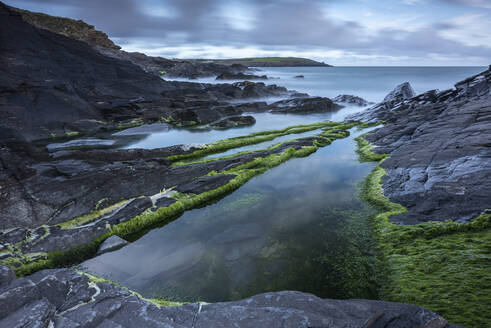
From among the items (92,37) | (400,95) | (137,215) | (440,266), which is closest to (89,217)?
(137,215)

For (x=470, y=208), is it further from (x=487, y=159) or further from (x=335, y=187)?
(x=335, y=187)

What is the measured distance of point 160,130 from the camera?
104 ft

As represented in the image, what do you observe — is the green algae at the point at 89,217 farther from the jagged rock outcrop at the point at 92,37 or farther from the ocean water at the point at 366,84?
the jagged rock outcrop at the point at 92,37

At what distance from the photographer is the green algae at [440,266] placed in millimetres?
6062

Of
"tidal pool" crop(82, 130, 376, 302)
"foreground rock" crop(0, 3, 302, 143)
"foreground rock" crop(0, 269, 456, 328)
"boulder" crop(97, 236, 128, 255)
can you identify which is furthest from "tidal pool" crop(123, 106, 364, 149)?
"foreground rock" crop(0, 269, 456, 328)

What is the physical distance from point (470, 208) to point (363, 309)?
7.56 m

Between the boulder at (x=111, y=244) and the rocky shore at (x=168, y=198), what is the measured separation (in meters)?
0.08

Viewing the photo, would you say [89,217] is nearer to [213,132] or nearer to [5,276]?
[5,276]

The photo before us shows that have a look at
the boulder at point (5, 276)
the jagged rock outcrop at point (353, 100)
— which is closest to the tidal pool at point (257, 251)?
the boulder at point (5, 276)

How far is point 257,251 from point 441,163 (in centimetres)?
1097

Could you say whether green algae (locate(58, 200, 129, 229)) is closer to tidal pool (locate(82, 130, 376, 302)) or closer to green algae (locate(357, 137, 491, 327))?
tidal pool (locate(82, 130, 376, 302))

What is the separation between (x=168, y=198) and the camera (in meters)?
13.2

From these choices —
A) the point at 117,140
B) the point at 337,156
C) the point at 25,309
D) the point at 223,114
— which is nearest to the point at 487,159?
the point at 337,156

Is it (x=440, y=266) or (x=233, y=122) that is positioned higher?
(x=233, y=122)
